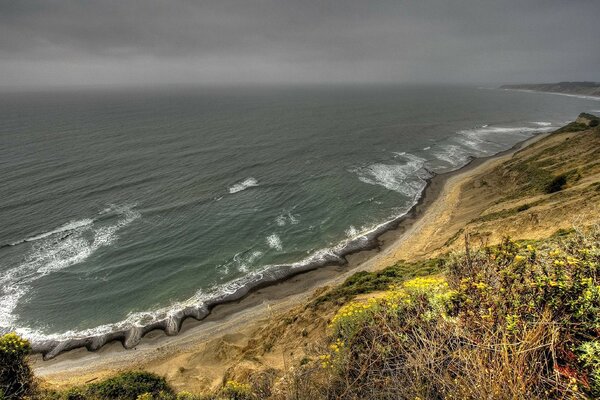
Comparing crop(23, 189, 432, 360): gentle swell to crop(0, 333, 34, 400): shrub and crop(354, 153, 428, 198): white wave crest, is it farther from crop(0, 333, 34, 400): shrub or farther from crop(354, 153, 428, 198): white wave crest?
crop(354, 153, 428, 198): white wave crest

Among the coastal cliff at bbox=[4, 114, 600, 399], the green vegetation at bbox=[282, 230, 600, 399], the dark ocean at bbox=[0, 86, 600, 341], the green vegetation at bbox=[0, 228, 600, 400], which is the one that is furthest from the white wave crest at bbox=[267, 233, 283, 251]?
the green vegetation at bbox=[282, 230, 600, 399]

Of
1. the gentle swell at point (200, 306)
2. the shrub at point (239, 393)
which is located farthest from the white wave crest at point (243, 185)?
the shrub at point (239, 393)

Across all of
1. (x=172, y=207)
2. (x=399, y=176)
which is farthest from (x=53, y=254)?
(x=399, y=176)

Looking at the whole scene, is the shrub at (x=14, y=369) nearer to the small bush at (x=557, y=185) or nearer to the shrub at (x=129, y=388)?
the shrub at (x=129, y=388)

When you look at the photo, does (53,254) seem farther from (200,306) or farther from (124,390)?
(124,390)

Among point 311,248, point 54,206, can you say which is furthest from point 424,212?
point 54,206

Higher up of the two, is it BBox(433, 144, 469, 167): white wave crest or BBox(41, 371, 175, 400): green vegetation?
BBox(433, 144, 469, 167): white wave crest
